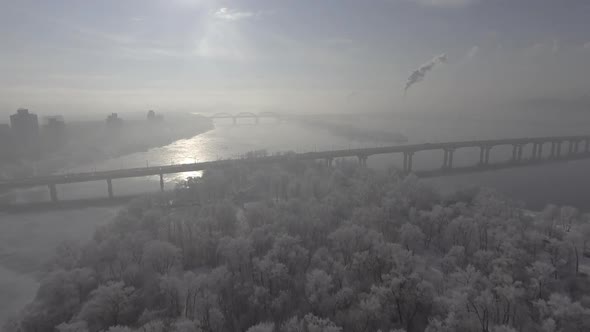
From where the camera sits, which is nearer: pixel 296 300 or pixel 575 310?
pixel 575 310

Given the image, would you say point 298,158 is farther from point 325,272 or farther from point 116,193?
point 325,272

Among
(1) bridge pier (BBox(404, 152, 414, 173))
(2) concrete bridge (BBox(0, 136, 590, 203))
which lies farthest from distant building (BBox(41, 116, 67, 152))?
(1) bridge pier (BBox(404, 152, 414, 173))

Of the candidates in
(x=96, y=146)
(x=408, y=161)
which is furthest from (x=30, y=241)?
(x=96, y=146)

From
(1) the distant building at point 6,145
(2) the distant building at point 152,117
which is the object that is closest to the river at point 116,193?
(1) the distant building at point 6,145

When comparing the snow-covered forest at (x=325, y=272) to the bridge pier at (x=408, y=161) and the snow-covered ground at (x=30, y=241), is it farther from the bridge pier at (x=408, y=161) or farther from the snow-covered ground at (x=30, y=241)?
the bridge pier at (x=408, y=161)

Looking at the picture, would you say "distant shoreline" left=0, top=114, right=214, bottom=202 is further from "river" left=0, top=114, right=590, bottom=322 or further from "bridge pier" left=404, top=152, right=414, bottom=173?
"bridge pier" left=404, top=152, right=414, bottom=173

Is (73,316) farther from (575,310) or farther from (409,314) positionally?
(575,310)

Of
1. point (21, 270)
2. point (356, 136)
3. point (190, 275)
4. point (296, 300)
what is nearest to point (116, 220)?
point (21, 270)
